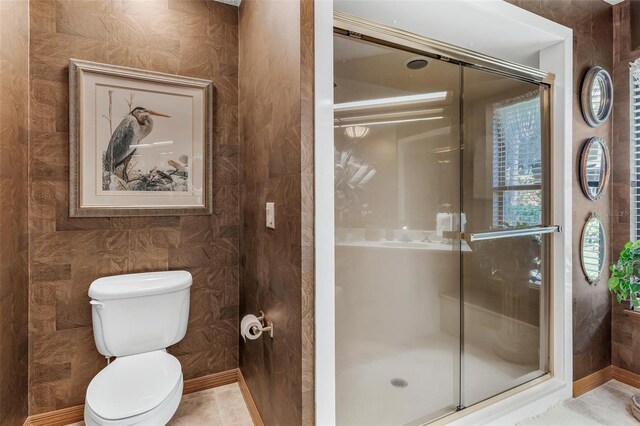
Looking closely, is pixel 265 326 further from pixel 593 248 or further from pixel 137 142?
pixel 593 248

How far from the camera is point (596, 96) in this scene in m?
2.01

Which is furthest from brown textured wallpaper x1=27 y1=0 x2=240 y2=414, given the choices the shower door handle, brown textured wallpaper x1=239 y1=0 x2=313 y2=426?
the shower door handle

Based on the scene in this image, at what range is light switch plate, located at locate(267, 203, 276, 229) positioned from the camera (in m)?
1.39

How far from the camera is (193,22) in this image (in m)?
1.93

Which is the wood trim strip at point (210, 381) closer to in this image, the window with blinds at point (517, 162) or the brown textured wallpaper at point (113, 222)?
the brown textured wallpaper at point (113, 222)

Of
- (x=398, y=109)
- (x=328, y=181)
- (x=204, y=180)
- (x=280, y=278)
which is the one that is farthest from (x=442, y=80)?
(x=204, y=180)

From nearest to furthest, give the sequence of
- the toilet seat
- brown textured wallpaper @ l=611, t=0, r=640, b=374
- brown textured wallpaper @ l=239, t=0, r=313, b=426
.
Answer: brown textured wallpaper @ l=239, t=0, r=313, b=426 < the toilet seat < brown textured wallpaper @ l=611, t=0, r=640, b=374

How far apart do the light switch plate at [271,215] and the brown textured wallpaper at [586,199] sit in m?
1.91

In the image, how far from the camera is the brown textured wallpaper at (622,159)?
204 cm

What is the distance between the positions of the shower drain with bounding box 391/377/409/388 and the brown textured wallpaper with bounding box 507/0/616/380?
4.04ft

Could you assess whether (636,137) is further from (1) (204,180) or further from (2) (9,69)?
(2) (9,69)

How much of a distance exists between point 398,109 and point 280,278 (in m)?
1.01

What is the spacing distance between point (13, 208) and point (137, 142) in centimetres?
65

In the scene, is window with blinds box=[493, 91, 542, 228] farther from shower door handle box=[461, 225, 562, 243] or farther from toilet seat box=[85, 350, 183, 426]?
toilet seat box=[85, 350, 183, 426]
